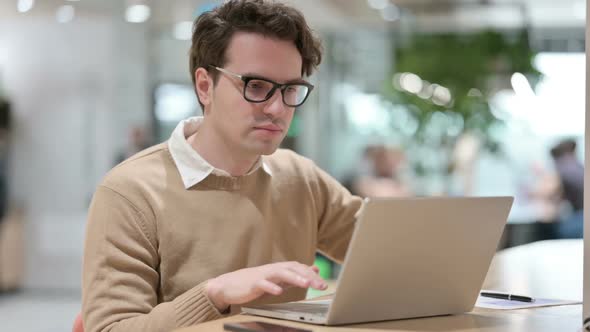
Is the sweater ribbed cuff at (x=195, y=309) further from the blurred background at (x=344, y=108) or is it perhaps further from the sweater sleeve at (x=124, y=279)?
the blurred background at (x=344, y=108)

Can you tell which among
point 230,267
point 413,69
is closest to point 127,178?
point 230,267

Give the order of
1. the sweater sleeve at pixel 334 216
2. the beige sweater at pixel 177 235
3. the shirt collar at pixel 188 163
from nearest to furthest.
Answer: the beige sweater at pixel 177 235, the shirt collar at pixel 188 163, the sweater sleeve at pixel 334 216

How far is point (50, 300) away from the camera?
7.51m

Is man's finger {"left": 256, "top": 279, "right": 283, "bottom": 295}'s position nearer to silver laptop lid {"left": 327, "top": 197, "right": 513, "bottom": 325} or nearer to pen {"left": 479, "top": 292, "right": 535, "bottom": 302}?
silver laptop lid {"left": 327, "top": 197, "right": 513, "bottom": 325}

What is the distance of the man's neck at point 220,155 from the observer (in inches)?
81.7

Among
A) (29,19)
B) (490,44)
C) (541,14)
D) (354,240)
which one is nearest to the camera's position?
(354,240)

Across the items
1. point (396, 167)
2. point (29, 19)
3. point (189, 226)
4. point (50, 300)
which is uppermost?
point (29, 19)

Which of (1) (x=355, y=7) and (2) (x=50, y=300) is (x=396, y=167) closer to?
(1) (x=355, y=7)

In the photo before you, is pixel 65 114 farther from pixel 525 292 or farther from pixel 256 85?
pixel 256 85

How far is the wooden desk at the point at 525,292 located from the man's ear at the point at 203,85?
0.64m

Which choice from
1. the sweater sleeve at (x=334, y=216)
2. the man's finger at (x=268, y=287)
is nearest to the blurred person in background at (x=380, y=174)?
the sweater sleeve at (x=334, y=216)

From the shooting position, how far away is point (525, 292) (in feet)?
8.23

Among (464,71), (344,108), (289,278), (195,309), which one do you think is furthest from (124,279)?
(344,108)

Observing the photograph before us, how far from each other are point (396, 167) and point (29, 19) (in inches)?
146
